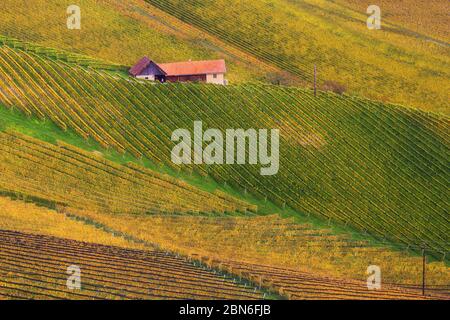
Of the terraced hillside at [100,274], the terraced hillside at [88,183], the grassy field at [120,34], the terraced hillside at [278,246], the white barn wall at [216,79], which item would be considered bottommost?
the terraced hillside at [100,274]

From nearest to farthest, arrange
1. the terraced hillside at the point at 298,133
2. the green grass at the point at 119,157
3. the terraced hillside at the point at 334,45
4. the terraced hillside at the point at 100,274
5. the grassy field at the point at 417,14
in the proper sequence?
1. the terraced hillside at the point at 100,274
2. the green grass at the point at 119,157
3. the terraced hillside at the point at 298,133
4. the terraced hillside at the point at 334,45
5. the grassy field at the point at 417,14

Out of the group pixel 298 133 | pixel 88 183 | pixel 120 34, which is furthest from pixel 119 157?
pixel 120 34

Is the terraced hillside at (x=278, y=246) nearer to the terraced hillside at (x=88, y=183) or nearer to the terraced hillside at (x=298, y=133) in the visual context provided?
the terraced hillside at (x=88, y=183)

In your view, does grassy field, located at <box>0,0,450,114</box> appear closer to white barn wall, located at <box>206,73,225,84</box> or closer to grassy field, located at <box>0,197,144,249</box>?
white barn wall, located at <box>206,73,225,84</box>

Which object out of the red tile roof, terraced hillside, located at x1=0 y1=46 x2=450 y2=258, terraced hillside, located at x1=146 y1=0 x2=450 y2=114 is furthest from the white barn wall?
terraced hillside, located at x1=146 y1=0 x2=450 y2=114

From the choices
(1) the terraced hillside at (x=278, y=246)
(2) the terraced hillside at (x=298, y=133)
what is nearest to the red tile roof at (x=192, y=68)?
(2) the terraced hillside at (x=298, y=133)

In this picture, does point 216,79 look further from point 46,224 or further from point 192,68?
point 46,224

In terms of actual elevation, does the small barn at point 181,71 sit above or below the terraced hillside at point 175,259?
above

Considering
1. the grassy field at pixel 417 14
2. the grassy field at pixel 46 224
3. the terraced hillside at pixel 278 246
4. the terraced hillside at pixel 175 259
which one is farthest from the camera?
the grassy field at pixel 417 14
